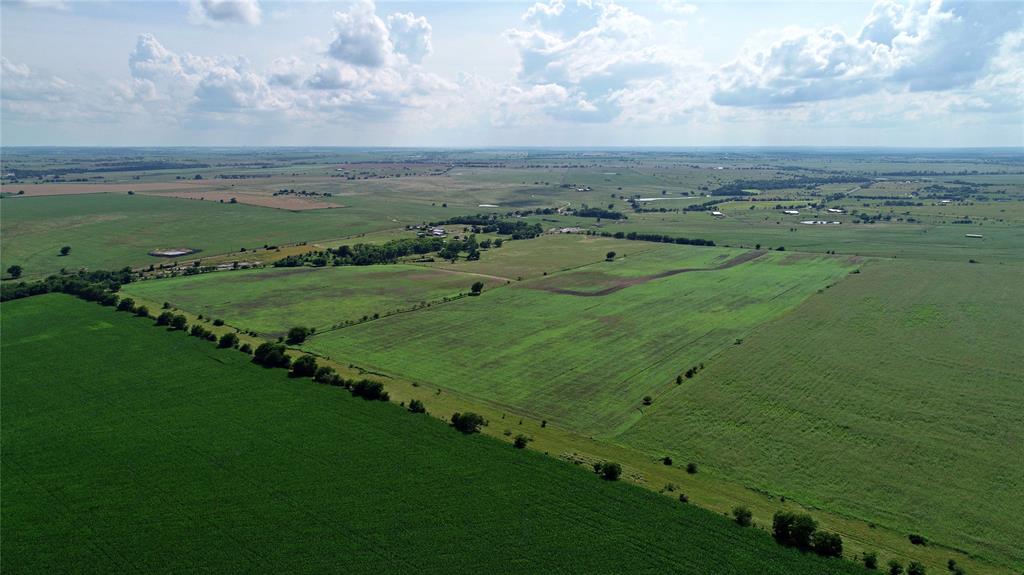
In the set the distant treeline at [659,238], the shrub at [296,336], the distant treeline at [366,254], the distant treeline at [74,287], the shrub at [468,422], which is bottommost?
the shrub at [468,422]

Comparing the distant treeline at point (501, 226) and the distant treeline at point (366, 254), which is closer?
the distant treeline at point (366, 254)

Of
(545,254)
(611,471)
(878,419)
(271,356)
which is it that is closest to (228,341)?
(271,356)

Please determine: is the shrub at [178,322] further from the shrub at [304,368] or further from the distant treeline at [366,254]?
the distant treeline at [366,254]

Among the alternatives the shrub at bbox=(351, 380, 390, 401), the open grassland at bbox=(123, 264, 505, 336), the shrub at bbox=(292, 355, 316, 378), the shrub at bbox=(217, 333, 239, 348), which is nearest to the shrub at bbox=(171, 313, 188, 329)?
the open grassland at bbox=(123, 264, 505, 336)

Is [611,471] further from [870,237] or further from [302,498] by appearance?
[870,237]

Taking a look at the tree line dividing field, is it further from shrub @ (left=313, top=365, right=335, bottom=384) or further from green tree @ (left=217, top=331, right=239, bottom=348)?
shrub @ (left=313, top=365, right=335, bottom=384)

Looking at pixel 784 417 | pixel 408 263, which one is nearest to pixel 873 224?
pixel 408 263

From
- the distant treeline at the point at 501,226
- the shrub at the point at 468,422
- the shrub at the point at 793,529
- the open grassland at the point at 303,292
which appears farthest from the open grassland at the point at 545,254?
the shrub at the point at 793,529
